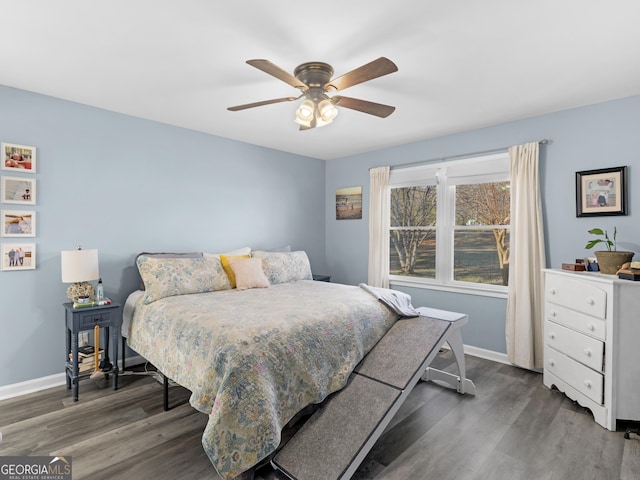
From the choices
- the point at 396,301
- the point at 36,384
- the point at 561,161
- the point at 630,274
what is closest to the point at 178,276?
the point at 36,384

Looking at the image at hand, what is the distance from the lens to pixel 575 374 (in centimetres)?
272

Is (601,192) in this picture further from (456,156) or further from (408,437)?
(408,437)

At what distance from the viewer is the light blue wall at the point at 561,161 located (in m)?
2.96

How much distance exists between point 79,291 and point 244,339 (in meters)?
1.86

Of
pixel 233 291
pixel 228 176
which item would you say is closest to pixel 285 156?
pixel 228 176

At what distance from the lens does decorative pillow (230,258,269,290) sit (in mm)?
3516

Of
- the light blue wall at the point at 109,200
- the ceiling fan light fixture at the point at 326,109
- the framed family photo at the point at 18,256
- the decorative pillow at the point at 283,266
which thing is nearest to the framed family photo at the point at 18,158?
the light blue wall at the point at 109,200

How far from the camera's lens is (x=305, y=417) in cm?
225

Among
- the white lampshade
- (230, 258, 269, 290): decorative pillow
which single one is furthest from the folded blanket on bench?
the white lampshade

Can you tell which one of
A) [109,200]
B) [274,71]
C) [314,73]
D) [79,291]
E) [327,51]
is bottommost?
[79,291]

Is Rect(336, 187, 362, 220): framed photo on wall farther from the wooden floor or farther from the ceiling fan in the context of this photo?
the wooden floor

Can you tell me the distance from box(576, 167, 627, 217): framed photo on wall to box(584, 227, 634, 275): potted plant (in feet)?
0.59

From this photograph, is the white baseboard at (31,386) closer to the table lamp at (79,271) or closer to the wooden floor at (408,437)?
the wooden floor at (408,437)

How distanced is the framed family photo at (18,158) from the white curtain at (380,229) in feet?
12.1
